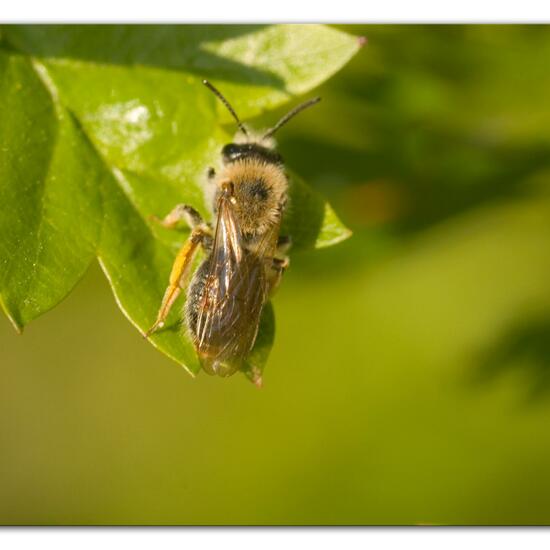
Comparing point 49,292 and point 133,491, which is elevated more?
point 49,292

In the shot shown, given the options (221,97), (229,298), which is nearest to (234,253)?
(229,298)

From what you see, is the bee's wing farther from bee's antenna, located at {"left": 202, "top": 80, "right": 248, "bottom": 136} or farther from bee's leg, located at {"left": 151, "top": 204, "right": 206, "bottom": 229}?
bee's antenna, located at {"left": 202, "top": 80, "right": 248, "bottom": 136}

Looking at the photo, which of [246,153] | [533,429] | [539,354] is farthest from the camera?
[533,429]

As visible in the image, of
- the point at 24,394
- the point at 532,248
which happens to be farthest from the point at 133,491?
the point at 532,248

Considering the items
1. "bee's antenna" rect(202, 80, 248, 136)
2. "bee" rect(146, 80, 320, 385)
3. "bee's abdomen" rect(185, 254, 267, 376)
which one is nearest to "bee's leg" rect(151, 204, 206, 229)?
"bee" rect(146, 80, 320, 385)

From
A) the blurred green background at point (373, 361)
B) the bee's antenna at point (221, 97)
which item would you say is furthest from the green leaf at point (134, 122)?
the blurred green background at point (373, 361)

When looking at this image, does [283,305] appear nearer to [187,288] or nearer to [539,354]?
[539,354]
